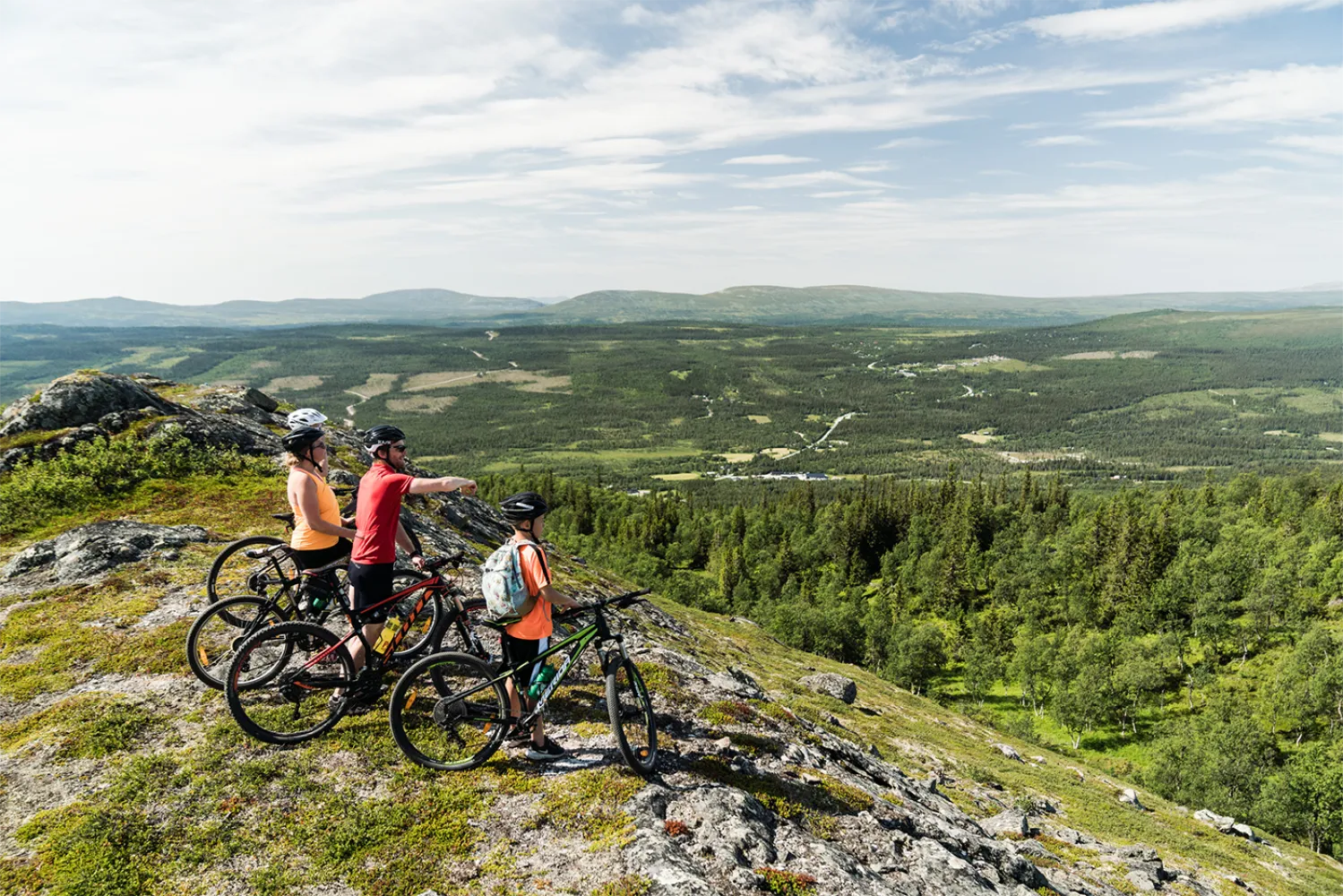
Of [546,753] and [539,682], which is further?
[546,753]

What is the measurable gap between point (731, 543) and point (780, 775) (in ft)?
476

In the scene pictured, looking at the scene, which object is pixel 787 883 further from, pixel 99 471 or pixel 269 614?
pixel 99 471

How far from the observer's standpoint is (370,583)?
11.4 meters

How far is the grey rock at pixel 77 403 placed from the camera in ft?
90.9

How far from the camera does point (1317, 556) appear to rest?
10388 cm

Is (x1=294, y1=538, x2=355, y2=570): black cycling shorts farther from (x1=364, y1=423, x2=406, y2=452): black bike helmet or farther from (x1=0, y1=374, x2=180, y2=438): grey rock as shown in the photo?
(x1=0, y1=374, x2=180, y2=438): grey rock

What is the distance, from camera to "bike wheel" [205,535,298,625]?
13398 millimetres

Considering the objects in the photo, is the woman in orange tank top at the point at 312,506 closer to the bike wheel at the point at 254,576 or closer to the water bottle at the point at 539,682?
the bike wheel at the point at 254,576

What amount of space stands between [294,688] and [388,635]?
3714 mm

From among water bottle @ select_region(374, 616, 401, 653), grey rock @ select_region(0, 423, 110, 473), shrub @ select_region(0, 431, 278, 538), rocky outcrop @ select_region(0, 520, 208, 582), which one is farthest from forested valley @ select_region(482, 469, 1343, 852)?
rocky outcrop @ select_region(0, 520, 208, 582)

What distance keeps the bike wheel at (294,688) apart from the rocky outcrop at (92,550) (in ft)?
32.1

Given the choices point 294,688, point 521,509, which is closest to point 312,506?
Answer: point 294,688

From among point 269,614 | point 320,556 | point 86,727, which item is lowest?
point 86,727

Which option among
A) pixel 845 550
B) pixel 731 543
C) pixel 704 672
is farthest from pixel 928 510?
pixel 704 672
